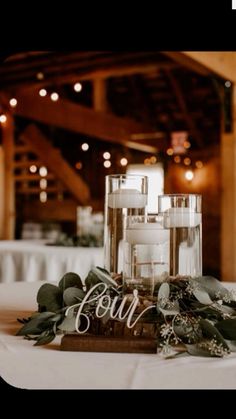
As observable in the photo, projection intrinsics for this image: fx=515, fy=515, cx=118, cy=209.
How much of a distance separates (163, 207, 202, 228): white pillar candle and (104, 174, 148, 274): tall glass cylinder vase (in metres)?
0.11

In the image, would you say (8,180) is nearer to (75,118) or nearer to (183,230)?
(75,118)

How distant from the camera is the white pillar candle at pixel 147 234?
4.42ft

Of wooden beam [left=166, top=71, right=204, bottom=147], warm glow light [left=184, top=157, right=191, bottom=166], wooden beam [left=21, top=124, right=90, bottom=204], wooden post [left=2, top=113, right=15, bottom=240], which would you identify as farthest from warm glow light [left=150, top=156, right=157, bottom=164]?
wooden post [left=2, top=113, right=15, bottom=240]

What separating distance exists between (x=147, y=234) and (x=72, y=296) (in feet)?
0.82

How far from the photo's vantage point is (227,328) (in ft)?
3.93

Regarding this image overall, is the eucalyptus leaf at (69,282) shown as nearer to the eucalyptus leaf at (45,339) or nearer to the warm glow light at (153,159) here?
the eucalyptus leaf at (45,339)

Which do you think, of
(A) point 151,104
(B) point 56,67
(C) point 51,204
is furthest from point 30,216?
(A) point 151,104

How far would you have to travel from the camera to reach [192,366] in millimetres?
1112

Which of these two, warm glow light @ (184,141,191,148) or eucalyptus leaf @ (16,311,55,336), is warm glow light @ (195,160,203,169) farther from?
eucalyptus leaf @ (16,311,55,336)

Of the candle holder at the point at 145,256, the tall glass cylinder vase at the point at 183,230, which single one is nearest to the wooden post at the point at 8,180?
the tall glass cylinder vase at the point at 183,230

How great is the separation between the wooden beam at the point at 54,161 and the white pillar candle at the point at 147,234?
6846 mm

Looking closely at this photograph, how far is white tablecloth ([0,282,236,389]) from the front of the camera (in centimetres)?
102

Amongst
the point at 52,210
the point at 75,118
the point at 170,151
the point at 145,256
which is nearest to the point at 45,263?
the point at 145,256

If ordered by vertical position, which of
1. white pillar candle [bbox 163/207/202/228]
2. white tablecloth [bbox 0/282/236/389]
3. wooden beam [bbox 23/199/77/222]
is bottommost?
white tablecloth [bbox 0/282/236/389]
